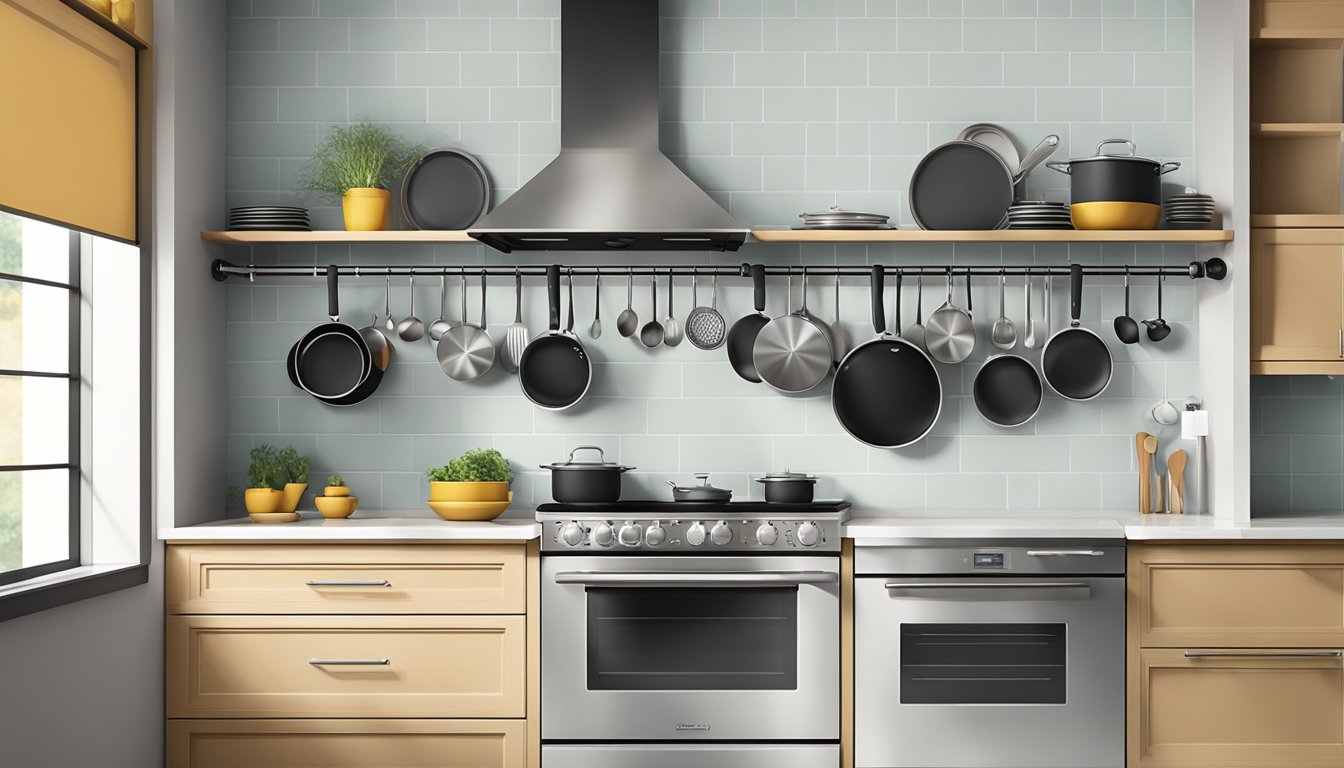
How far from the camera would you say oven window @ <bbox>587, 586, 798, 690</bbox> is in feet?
10.8

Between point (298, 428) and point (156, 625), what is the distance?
846mm

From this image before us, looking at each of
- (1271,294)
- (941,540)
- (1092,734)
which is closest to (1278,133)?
(1271,294)

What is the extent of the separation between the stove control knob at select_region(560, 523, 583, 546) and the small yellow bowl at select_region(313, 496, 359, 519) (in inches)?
30.8

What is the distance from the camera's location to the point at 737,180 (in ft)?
12.7

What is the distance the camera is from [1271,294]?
3549 millimetres

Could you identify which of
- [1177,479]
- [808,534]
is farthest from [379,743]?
[1177,479]

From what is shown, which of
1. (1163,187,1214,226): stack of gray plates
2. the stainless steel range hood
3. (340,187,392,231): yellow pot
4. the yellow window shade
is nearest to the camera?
the yellow window shade

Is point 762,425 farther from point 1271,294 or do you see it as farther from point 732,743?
point 1271,294

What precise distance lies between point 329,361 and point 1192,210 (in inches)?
114

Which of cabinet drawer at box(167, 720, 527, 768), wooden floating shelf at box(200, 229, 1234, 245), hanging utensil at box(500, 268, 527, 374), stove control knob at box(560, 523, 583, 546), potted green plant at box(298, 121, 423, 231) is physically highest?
potted green plant at box(298, 121, 423, 231)

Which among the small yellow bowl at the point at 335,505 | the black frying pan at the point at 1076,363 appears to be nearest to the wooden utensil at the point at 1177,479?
the black frying pan at the point at 1076,363

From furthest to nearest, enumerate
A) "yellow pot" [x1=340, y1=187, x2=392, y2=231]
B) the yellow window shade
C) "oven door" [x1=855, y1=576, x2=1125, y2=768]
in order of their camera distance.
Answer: "yellow pot" [x1=340, y1=187, x2=392, y2=231]
"oven door" [x1=855, y1=576, x2=1125, y2=768]
the yellow window shade

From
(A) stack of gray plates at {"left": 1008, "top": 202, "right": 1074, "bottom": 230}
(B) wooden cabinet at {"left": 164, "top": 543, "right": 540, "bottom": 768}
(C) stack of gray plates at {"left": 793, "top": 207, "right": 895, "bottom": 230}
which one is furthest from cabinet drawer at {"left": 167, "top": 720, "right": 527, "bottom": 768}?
(A) stack of gray plates at {"left": 1008, "top": 202, "right": 1074, "bottom": 230}

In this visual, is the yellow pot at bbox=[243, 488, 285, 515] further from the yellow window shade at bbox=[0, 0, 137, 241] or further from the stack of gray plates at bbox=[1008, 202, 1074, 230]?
the stack of gray plates at bbox=[1008, 202, 1074, 230]
